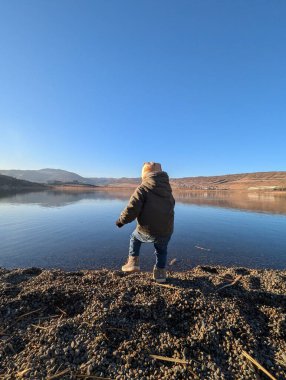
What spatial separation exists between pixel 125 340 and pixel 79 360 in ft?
2.44

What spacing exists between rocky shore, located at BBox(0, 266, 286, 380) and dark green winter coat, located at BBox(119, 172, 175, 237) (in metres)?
1.39

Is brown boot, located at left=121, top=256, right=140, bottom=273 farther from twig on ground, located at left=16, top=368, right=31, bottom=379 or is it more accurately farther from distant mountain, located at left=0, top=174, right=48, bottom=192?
distant mountain, located at left=0, top=174, right=48, bottom=192

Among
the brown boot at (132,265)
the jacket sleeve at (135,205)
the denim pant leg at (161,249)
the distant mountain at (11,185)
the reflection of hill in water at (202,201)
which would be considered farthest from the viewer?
the distant mountain at (11,185)

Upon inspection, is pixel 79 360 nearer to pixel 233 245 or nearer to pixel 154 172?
pixel 154 172

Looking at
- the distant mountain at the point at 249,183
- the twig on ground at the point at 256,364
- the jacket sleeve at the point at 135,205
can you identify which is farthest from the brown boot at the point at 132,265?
the distant mountain at the point at 249,183

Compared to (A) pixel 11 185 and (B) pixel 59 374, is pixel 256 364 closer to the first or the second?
(B) pixel 59 374

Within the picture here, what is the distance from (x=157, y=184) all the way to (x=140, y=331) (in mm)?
3124

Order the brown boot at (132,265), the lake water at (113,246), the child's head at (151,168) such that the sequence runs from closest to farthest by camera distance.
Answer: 1. the child's head at (151,168)
2. the brown boot at (132,265)
3. the lake water at (113,246)

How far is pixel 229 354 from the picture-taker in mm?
3361

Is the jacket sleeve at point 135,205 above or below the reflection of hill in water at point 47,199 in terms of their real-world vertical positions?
above

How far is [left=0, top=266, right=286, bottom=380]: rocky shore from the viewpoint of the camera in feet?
10.1

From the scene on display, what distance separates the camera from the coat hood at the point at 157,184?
554 centimetres

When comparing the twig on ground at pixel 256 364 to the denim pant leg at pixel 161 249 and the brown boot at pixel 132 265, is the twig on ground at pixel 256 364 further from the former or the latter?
the brown boot at pixel 132 265

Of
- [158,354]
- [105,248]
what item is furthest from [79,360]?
[105,248]
